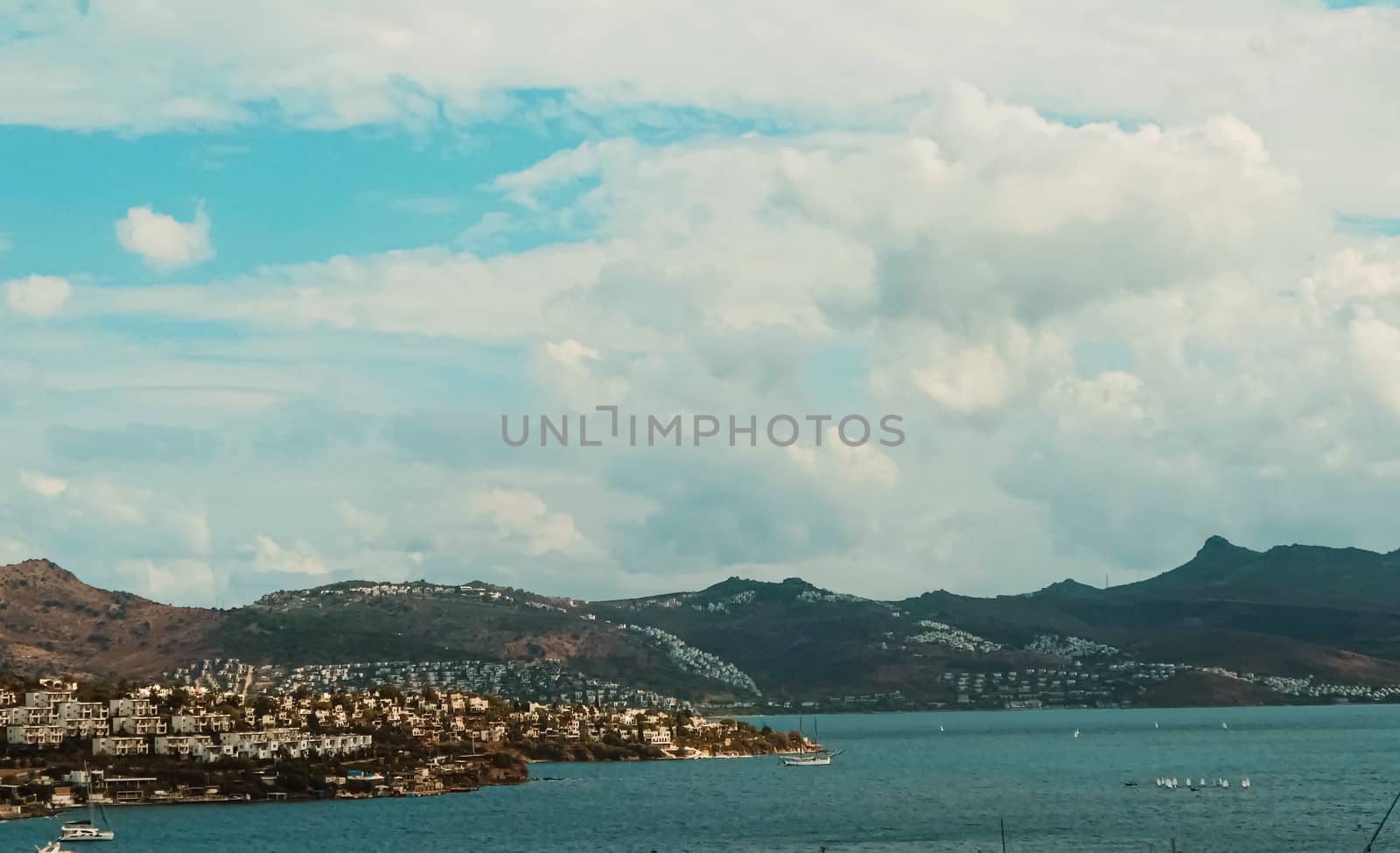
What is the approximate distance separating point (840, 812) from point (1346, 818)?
5618 centimetres

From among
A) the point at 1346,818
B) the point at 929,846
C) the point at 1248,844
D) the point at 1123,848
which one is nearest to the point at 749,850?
the point at 929,846

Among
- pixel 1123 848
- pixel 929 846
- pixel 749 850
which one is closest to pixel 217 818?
pixel 749 850

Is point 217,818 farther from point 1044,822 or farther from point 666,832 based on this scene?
point 1044,822

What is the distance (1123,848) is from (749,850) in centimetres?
3482

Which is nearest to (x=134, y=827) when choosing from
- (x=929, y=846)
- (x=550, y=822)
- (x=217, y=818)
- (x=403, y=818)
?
(x=217, y=818)

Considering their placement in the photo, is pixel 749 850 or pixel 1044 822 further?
pixel 1044 822

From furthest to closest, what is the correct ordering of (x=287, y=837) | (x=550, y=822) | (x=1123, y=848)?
(x=550, y=822) → (x=287, y=837) → (x=1123, y=848)

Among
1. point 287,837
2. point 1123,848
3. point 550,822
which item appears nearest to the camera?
point 1123,848

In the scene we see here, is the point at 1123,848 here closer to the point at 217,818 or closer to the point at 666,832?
the point at 666,832

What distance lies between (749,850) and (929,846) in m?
17.1

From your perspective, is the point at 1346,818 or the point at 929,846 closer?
the point at 929,846

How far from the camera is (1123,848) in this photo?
14812 centimetres

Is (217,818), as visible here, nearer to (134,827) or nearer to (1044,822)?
(134,827)

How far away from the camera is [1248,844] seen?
495 feet
